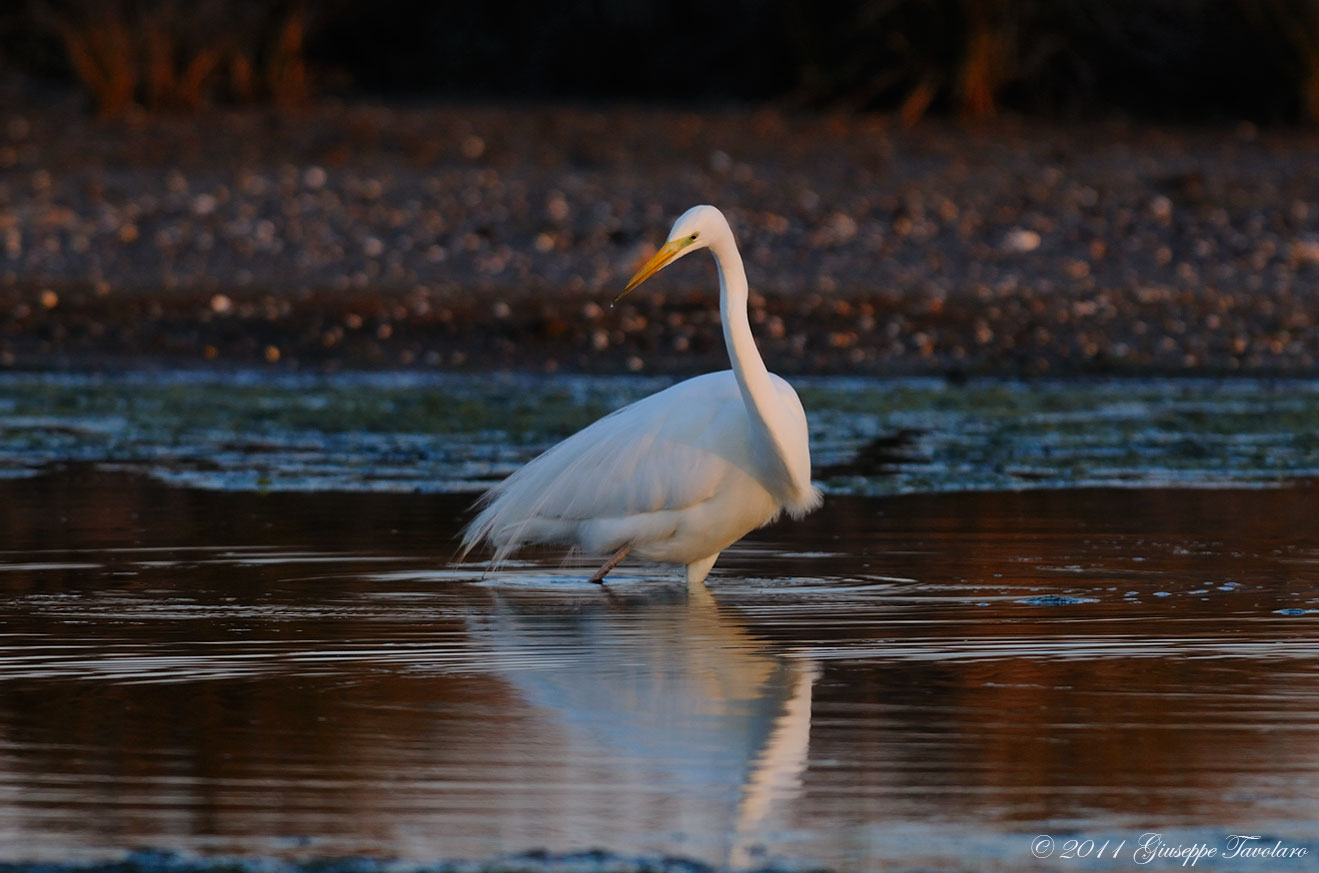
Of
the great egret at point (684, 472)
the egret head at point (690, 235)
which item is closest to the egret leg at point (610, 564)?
the great egret at point (684, 472)

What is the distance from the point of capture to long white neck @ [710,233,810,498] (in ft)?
23.1

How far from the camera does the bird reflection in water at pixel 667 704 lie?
432 centimetres

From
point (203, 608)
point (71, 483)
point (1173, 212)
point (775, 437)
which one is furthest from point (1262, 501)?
point (1173, 212)

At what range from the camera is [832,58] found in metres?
20.9

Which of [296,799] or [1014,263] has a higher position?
[1014,263]

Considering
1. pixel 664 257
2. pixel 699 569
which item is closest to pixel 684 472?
pixel 699 569

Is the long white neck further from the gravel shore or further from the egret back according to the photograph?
the gravel shore

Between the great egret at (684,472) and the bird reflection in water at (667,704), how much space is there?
27 cm

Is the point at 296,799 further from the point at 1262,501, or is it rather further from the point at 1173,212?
the point at 1173,212

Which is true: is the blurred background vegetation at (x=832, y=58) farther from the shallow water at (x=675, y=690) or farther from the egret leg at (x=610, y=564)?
the egret leg at (x=610, y=564)

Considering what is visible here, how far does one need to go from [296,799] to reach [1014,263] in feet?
38.4

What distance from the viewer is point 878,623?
6.32 m

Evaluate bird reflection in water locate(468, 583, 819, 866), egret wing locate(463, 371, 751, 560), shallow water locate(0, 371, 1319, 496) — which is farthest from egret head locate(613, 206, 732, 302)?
shallow water locate(0, 371, 1319, 496)

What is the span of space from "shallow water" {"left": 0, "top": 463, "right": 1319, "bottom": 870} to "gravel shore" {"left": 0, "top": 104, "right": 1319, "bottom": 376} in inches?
210
